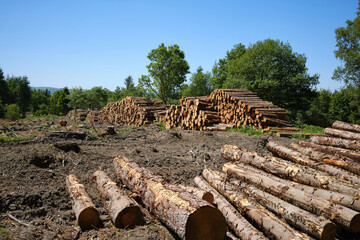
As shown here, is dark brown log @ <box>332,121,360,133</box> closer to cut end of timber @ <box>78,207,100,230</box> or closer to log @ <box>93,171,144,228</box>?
log @ <box>93,171,144,228</box>

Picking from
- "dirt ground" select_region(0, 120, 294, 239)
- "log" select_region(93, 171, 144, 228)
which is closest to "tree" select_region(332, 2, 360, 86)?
"dirt ground" select_region(0, 120, 294, 239)

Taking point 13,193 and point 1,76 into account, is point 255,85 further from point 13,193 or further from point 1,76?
point 1,76

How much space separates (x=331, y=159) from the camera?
15.0ft

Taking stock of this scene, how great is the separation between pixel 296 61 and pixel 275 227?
22.5 metres

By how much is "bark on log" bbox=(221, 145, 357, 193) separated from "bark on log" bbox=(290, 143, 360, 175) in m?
0.62

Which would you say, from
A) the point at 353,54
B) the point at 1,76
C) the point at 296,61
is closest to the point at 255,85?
the point at 296,61

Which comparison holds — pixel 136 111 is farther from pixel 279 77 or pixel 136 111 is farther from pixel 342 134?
pixel 279 77

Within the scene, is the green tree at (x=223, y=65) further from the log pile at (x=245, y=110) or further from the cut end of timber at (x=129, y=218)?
the cut end of timber at (x=129, y=218)

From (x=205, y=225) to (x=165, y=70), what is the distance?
37.4m

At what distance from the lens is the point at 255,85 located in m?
22.0

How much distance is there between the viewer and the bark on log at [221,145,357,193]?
3557 mm

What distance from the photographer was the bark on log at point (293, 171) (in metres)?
3.56

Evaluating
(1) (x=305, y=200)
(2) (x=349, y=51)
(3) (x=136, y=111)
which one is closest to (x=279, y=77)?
(2) (x=349, y=51)

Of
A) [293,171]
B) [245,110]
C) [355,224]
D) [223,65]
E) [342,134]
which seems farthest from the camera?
[223,65]
